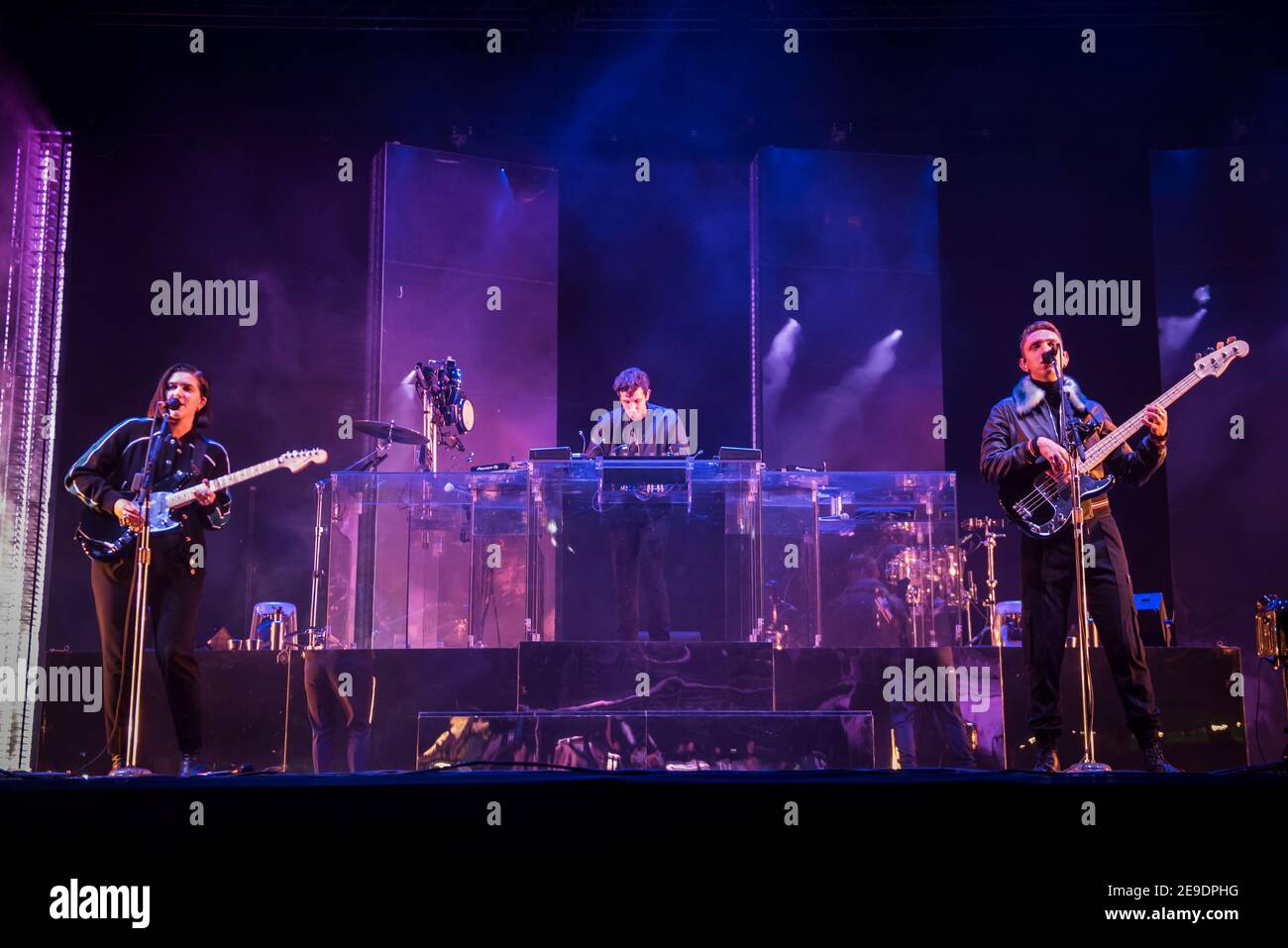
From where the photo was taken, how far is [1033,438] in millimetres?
5293

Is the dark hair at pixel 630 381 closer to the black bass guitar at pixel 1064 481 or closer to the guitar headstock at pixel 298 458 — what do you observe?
the guitar headstock at pixel 298 458

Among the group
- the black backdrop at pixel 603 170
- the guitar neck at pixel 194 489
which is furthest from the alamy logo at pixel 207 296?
the guitar neck at pixel 194 489

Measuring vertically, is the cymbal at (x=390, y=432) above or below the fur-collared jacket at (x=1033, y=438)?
above

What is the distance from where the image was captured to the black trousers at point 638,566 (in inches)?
250

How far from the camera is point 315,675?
621cm

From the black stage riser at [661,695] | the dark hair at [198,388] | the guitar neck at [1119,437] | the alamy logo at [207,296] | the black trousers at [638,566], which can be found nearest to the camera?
the guitar neck at [1119,437]

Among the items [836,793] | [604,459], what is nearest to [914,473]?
[604,459]

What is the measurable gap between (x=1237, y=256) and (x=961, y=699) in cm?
610

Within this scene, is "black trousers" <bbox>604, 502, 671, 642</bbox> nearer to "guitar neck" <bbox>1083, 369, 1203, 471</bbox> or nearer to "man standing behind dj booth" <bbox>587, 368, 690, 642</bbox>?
"man standing behind dj booth" <bbox>587, 368, 690, 642</bbox>

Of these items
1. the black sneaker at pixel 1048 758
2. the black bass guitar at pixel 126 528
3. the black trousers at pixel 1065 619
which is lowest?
the black sneaker at pixel 1048 758

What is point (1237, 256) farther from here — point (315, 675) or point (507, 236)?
point (315, 675)

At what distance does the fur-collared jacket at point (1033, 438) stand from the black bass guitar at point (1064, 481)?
0.09m
